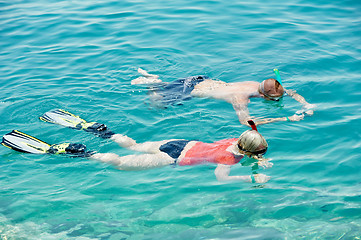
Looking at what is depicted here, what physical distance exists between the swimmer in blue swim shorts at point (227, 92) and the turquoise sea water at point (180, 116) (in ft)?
0.62

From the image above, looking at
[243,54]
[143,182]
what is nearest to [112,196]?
[143,182]

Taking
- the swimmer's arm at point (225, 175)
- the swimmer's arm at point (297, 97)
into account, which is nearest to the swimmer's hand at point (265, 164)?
the swimmer's arm at point (225, 175)

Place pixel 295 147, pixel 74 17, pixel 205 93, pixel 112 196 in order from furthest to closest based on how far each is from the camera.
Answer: pixel 74 17
pixel 205 93
pixel 295 147
pixel 112 196

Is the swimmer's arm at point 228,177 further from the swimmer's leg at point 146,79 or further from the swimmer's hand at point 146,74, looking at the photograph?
the swimmer's hand at point 146,74

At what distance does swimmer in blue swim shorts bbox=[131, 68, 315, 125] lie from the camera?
8.20 meters

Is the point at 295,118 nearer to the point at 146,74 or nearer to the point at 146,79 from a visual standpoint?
the point at 146,79

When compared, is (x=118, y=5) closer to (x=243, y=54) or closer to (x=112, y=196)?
(x=243, y=54)

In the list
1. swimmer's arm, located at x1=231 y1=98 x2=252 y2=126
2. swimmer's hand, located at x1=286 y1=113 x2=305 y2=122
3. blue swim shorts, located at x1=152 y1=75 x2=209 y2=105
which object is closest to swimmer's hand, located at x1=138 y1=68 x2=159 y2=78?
blue swim shorts, located at x1=152 y1=75 x2=209 y2=105

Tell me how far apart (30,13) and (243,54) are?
910cm

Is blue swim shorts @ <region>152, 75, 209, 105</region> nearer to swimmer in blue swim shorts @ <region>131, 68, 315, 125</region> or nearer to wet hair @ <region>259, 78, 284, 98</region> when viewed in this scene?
swimmer in blue swim shorts @ <region>131, 68, 315, 125</region>

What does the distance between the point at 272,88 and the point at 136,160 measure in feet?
11.2

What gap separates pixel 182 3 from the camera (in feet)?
51.1

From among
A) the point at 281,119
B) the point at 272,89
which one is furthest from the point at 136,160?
the point at 272,89

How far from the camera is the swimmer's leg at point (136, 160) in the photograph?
21.7 feet
